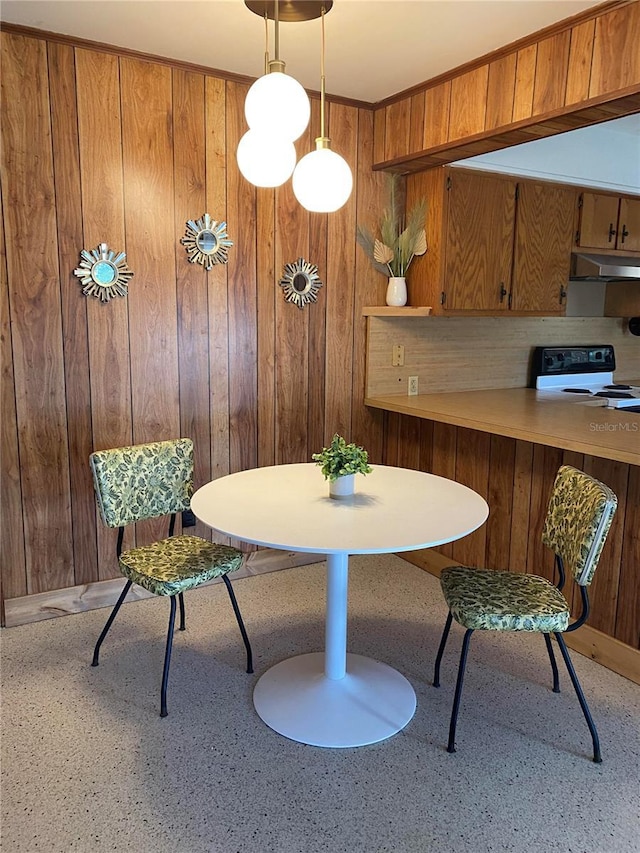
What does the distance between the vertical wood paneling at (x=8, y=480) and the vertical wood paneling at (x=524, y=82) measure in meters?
2.11

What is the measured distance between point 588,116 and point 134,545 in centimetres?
266

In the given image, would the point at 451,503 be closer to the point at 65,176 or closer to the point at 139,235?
the point at 139,235

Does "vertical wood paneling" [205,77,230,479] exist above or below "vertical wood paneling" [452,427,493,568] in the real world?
above

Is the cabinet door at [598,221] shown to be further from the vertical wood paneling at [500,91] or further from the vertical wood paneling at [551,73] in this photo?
the vertical wood paneling at [551,73]

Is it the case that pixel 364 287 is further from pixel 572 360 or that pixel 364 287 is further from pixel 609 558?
pixel 609 558

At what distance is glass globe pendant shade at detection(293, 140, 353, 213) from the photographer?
6.31 feet

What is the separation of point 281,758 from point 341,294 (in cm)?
231

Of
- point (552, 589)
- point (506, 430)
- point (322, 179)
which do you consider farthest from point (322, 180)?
point (552, 589)

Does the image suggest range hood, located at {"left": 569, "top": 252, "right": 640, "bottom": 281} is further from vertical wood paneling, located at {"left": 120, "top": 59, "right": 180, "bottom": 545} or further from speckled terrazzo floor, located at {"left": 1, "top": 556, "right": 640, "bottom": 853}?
vertical wood paneling, located at {"left": 120, "top": 59, "right": 180, "bottom": 545}

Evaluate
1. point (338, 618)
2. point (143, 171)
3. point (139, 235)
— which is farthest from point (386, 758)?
point (143, 171)

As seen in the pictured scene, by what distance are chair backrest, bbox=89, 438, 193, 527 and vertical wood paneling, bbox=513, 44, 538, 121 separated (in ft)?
6.15

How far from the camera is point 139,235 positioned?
2.85 metres

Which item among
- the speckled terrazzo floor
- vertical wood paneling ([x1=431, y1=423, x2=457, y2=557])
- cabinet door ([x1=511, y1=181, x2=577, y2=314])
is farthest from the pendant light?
cabinet door ([x1=511, y1=181, x2=577, y2=314])

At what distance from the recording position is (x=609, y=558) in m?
2.46
